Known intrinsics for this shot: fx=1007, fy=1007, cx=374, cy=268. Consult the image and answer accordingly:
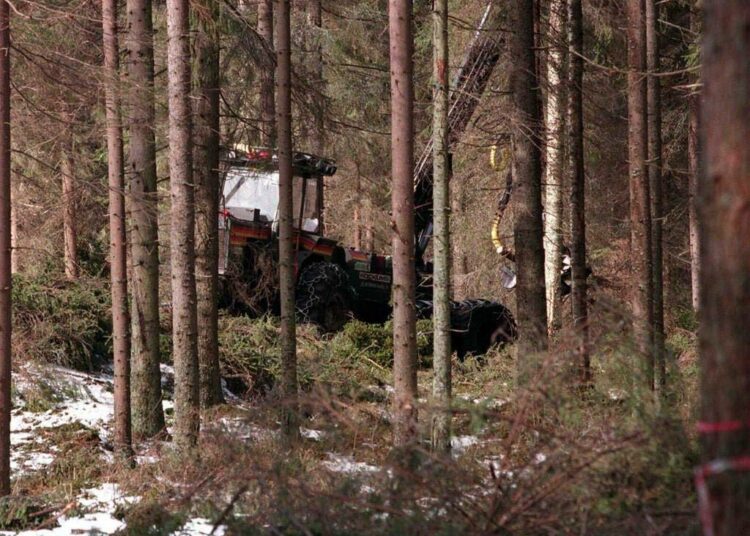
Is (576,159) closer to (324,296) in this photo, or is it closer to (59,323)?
(324,296)

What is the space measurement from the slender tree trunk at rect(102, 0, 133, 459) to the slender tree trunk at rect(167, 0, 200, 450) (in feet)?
2.09

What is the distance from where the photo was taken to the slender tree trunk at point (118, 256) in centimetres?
1093

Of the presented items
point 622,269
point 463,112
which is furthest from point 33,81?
point 622,269

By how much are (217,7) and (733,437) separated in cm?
976

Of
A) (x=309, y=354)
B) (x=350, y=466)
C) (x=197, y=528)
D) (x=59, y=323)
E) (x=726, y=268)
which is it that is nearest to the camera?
(x=726, y=268)

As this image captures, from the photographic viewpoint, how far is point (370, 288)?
63.5 ft

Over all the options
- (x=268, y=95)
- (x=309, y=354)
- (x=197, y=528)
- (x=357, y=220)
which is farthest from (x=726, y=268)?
(x=357, y=220)

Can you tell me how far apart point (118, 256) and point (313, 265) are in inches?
283

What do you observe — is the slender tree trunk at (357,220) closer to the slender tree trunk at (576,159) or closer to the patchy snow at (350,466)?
the slender tree trunk at (576,159)

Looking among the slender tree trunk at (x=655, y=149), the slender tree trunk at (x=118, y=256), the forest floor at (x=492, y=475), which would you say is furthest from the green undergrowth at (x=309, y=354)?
the forest floor at (x=492, y=475)

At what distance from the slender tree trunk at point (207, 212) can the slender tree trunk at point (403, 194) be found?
3167 mm

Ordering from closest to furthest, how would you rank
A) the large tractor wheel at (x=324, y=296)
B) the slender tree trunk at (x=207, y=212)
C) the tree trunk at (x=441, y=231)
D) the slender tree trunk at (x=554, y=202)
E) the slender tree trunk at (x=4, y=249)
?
the slender tree trunk at (x=4, y=249), the tree trunk at (x=441, y=231), the slender tree trunk at (x=207, y=212), the slender tree trunk at (x=554, y=202), the large tractor wheel at (x=324, y=296)

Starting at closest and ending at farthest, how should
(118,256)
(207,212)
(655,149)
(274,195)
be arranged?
1. (118,256)
2. (207,212)
3. (655,149)
4. (274,195)

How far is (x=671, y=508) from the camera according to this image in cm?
485
